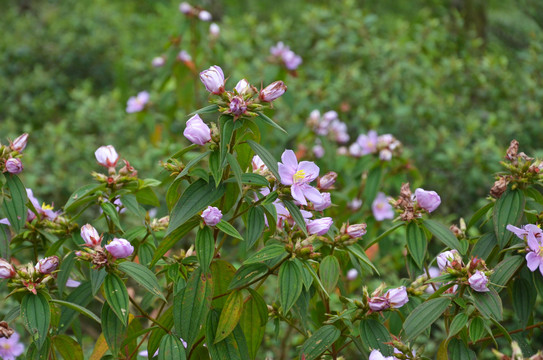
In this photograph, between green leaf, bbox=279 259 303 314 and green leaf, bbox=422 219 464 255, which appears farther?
green leaf, bbox=422 219 464 255

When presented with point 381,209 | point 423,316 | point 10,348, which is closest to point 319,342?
point 423,316

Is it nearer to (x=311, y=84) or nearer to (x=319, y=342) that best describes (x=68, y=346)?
(x=319, y=342)

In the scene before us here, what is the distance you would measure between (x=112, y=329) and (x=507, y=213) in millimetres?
919

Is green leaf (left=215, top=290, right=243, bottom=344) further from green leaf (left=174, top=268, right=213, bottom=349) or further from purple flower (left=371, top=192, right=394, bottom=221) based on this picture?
purple flower (left=371, top=192, right=394, bottom=221)

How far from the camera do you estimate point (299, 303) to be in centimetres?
130

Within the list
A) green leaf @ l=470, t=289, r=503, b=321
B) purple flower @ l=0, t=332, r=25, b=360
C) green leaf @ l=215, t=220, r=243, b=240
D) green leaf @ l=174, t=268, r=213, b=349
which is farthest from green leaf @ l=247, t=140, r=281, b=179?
purple flower @ l=0, t=332, r=25, b=360

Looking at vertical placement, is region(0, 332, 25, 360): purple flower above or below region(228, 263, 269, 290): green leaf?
below

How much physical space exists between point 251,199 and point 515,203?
2.04 feet

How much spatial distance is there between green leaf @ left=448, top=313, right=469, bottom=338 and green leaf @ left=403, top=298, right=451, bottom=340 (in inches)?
1.4

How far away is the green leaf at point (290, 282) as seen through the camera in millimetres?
1160

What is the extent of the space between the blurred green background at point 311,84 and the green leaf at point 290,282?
5.45 ft

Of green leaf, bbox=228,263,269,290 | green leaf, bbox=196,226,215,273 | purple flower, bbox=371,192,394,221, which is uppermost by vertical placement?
green leaf, bbox=196,226,215,273

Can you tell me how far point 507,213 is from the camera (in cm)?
136

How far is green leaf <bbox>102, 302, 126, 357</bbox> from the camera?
1.23 m
